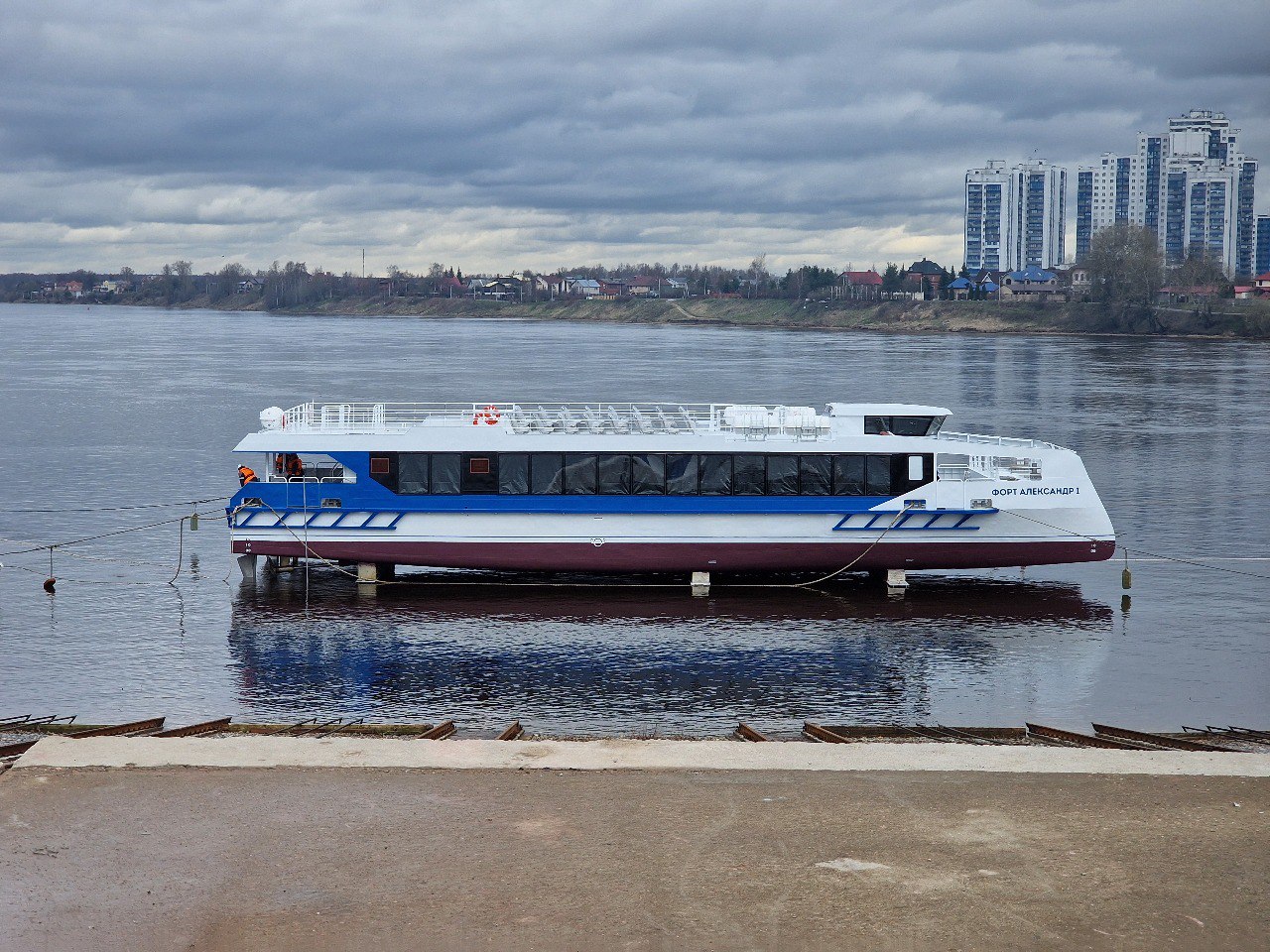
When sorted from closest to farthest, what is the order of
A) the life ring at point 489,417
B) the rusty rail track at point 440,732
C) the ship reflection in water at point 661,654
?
the rusty rail track at point 440,732
the ship reflection in water at point 661,654
the life ring at point 489,417

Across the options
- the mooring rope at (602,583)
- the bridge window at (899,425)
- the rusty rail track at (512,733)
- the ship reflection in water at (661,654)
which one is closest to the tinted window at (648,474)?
the ship reflection in water at (661,654)

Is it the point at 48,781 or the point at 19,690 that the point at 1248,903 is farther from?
the point at 19,690

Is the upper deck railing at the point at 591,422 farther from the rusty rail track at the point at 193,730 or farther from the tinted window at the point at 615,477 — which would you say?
the rusty rail track at the point at 193,730

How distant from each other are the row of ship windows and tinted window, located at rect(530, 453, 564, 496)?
0.09ft

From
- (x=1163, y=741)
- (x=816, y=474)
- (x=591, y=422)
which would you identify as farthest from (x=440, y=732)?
(x=591, y=422)

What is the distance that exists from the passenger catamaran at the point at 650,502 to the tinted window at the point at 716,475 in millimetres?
42

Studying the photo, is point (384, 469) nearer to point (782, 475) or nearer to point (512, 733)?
point (782, 475)

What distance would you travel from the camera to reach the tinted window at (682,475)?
38812mm

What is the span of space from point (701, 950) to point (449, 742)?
7.32 metres

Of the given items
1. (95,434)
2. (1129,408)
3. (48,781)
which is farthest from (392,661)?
(1129,408)

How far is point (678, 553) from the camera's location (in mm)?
39188

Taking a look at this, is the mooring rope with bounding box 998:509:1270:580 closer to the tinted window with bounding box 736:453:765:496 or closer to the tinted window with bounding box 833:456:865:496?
the tinted window with bounding box 833:456:865:496

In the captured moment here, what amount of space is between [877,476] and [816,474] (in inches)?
68.2

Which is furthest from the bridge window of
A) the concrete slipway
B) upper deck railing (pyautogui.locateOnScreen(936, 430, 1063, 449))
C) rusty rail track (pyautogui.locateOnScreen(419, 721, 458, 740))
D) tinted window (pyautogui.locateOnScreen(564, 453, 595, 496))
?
the concrete slipway
